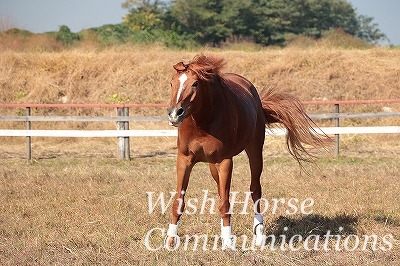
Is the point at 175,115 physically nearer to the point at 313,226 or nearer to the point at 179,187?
the point at 179,187

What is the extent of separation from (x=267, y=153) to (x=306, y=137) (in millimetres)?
6594

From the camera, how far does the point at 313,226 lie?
6473 millimetres

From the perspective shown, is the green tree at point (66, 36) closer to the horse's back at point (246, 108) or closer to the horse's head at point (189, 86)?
the horse's back at point (246, 108)

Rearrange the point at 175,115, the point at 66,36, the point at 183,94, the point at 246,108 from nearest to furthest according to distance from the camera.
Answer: the point at 175,115, the point at 183,94, the point at 246,108, the point at 66,36

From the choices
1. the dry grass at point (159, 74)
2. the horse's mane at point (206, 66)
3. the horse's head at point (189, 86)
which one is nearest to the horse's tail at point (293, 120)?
the horse's mane at point (206, 66)

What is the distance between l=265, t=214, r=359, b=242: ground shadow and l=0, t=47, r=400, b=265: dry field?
2cm

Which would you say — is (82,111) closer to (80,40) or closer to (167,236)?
(80,40)

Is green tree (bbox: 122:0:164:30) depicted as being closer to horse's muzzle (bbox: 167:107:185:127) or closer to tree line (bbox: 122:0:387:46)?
tree line (bbox: 122:0:387:46)

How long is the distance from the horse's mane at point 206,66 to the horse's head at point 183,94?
64 mm

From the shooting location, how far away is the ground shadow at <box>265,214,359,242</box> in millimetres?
6227

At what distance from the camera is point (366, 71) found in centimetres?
1947

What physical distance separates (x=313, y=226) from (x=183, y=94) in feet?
7.17

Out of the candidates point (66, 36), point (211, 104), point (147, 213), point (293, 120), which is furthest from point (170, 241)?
point (66, 36)

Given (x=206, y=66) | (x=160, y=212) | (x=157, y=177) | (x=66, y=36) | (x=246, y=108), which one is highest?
(x=66, y=36)
